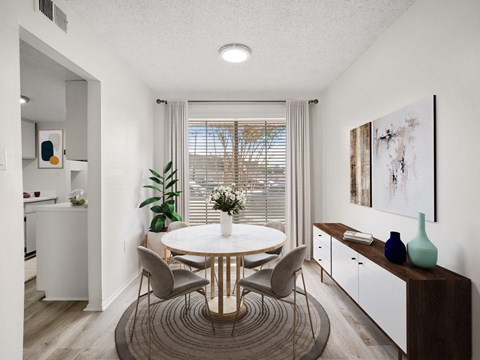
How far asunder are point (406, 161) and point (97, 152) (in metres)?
2.84

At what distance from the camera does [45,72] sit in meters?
3.13

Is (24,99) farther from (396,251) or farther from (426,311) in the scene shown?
(426,311)

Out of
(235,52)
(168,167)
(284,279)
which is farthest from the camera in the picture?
(168,167)

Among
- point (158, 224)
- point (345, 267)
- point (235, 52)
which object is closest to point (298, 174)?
point (345, 267)

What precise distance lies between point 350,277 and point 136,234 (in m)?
2.67

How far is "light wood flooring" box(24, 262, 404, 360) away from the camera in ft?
6.51

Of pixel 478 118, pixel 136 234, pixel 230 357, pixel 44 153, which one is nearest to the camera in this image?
pixel 478 118

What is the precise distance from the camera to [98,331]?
2.27 metres

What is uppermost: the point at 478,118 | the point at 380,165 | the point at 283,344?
the point at 478,118

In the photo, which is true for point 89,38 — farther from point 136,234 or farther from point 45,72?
point 136,234

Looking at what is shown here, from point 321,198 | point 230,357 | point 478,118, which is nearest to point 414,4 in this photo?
point 478,118

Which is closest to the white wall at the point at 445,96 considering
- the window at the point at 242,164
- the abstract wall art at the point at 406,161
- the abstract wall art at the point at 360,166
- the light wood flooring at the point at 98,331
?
the abstract wall art at the point at 406,161

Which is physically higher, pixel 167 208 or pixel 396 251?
pixel 167 208

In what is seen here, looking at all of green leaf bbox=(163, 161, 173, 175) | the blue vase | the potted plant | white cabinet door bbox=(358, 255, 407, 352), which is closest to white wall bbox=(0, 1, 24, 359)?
the potted plant
